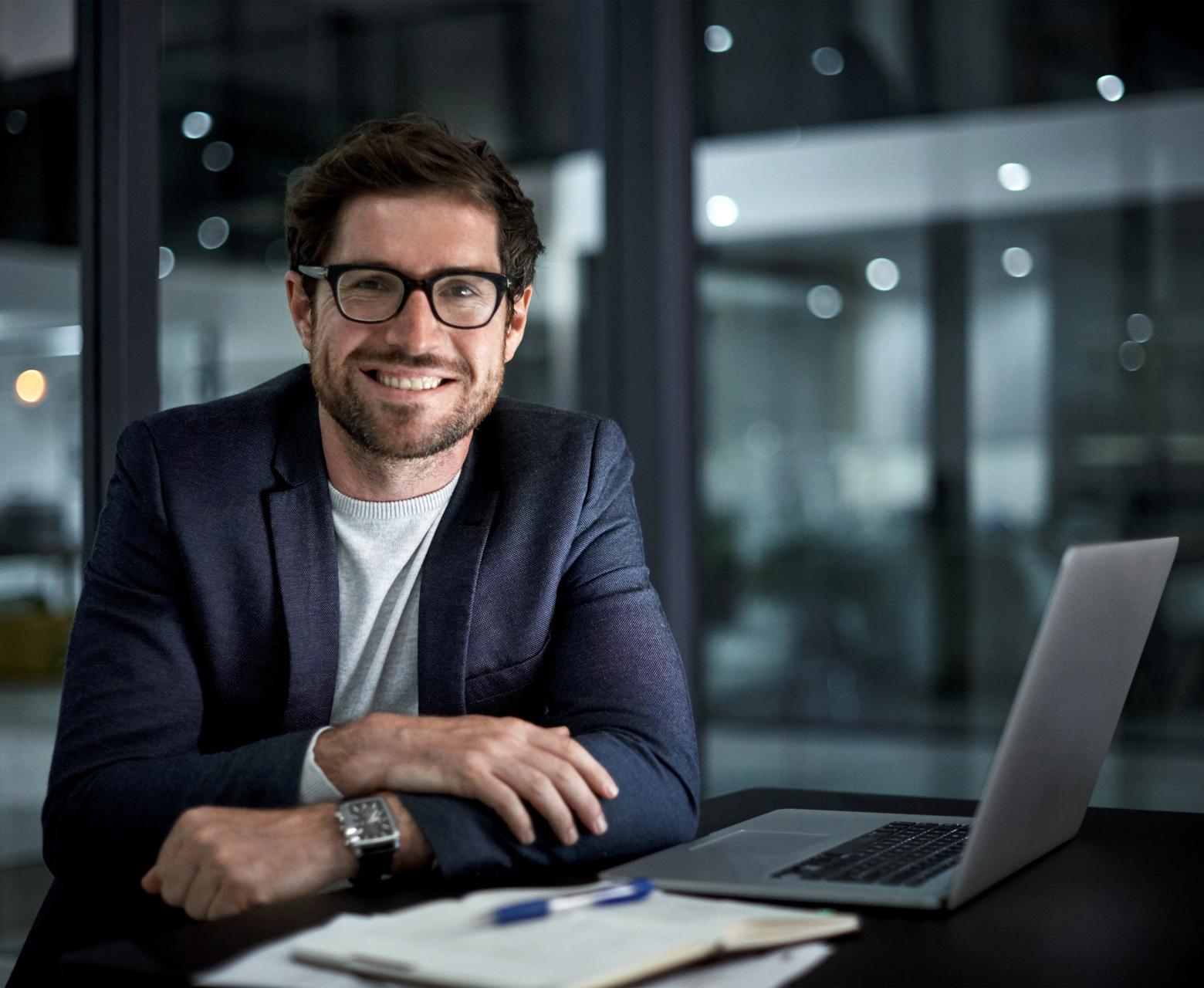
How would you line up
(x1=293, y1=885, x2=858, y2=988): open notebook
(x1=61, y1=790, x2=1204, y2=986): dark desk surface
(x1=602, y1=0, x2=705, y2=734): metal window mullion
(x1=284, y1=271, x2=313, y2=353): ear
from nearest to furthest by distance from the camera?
(x1=293, y1=885, x2=858, y2=988): open notebook, (x1=61, y1=790, x2=1204, y2=986): dark desk surface, (x1=284, y1=271, x2=313, y2=353): ear, (x1=602, y1=0, x2=705, y2=734): metal window mullion

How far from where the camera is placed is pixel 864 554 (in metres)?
4.46

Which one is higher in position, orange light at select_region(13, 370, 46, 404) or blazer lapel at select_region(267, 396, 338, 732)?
orange light at select_region(13, 370, 46, 404)

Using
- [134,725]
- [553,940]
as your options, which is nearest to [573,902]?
[553,940]

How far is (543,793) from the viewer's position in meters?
1.29

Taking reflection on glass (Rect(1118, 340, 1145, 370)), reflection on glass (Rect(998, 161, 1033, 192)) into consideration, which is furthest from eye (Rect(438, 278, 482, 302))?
reflection on glass (Rect(998, 161, 1033, 192))

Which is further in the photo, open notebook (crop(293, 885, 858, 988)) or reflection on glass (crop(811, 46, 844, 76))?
reflection on glass (crop(811, 46, 844, 76))

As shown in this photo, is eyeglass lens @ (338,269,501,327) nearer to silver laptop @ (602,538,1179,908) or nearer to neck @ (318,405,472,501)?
neck @ (318,405,472,501)

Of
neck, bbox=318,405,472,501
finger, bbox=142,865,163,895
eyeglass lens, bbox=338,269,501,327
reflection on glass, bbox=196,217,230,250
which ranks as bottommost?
finger, bbox=142,865,163,895

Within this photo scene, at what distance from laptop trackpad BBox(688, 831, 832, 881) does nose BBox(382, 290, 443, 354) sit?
730 millimetres

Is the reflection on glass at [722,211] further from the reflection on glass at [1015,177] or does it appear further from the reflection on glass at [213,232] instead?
the reflection on glass at [213,232]

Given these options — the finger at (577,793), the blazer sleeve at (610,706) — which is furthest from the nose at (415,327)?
the finger at (577,793)

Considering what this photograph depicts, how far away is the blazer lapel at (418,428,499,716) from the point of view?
1679mm

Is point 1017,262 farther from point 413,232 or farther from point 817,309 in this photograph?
point 413,232

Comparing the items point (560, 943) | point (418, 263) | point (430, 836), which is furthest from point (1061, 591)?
point (418, 263)
